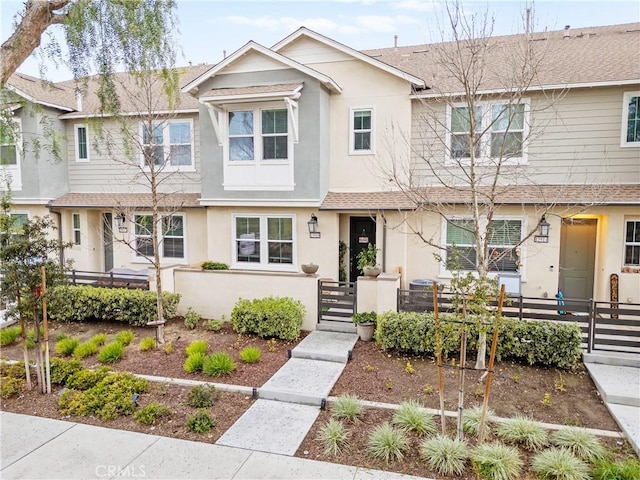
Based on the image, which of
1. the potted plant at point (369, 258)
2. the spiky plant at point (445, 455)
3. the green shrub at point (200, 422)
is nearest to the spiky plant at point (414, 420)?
the spiky plant at point (445, 455)

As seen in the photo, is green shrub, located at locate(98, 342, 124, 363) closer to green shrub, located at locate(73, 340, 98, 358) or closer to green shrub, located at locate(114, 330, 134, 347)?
green shrub, located at locate(73, 340, 98, 358)

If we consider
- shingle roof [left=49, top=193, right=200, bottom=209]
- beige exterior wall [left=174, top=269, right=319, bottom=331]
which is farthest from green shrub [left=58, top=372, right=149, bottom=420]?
shingle roof [left=49, top=193, right=200, bottom=209]

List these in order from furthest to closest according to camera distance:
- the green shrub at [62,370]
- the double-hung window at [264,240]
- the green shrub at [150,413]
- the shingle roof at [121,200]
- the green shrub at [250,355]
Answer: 1. the shingle roof at [121,200]
2. the double-hung window at [264,240]
3. the green shrub at [250,355]
4. the green shrub at [62,370]
5. the green shrub at [150,413]

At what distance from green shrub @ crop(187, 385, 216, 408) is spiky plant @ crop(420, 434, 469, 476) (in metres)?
3.45

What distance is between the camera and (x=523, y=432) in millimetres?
5422

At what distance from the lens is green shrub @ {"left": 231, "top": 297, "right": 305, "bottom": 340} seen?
30.8ft

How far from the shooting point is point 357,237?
12.5 meters

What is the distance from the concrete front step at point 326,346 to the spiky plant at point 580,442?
13.0 ft

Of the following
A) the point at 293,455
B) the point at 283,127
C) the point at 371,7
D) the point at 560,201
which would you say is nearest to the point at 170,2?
the point at 283,127

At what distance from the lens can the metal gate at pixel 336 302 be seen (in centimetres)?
1005

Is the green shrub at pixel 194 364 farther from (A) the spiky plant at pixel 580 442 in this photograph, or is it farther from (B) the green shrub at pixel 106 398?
(A) the spiky plant at pixel 580 442

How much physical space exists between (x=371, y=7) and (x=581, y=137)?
660 centimetres

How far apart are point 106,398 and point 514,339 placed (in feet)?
24.5

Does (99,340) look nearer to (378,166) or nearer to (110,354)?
(110,354)
